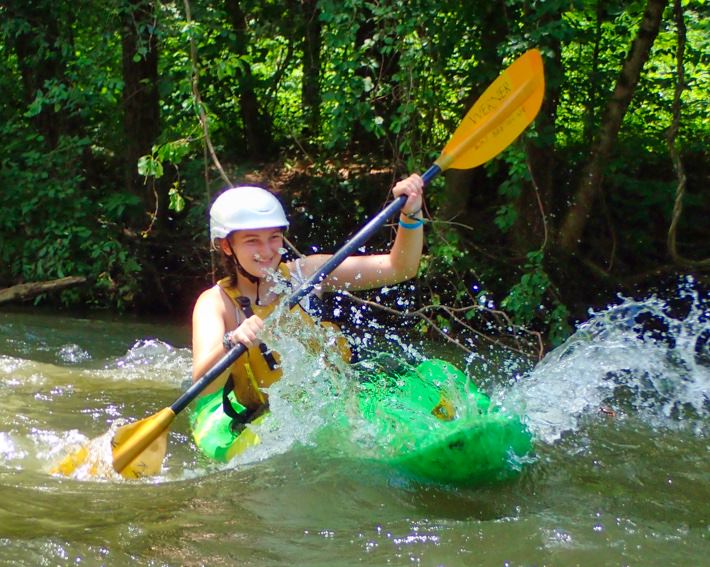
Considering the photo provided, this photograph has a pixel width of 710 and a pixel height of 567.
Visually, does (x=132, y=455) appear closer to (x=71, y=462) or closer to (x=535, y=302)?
(x=71, y=462)

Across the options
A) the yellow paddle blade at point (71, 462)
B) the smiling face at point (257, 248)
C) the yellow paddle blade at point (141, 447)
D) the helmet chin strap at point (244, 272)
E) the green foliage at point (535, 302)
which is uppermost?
the smiling face at point (257, 248)

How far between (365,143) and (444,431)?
5.23 metres

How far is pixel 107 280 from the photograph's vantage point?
794cm

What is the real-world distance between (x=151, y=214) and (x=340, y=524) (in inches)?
221

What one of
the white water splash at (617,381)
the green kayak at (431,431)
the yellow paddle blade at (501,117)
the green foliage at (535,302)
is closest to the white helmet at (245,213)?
the green kayak at (431,431)

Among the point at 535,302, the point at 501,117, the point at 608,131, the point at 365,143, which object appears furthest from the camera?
the point at 365,143

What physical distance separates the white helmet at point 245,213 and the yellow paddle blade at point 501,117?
0.91 metres

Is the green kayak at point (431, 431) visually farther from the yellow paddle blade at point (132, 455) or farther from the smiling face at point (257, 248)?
the smiling face at point (257, 248)

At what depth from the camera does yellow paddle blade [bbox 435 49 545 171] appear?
4.27 m

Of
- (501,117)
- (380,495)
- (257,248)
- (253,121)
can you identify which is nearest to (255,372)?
(257,248)

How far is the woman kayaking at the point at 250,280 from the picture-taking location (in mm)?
3680

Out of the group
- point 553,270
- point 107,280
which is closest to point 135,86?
point 107,280

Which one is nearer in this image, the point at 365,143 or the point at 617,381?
the point at 617,381

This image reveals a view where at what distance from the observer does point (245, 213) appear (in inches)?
145
